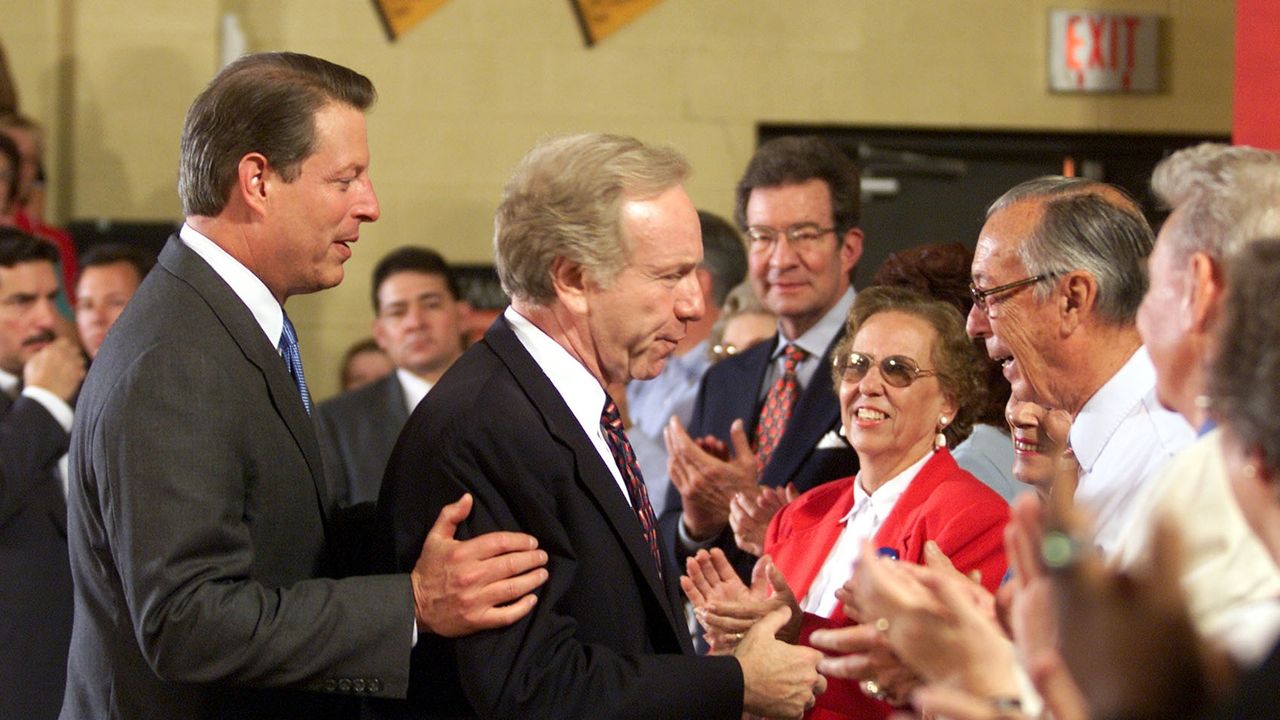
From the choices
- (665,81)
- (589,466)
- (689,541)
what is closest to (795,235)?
(689,541)

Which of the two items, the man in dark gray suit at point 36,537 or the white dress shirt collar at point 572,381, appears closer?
the white dress shirt collar at point 572,381

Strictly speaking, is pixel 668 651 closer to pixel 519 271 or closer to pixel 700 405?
pixel 519 271

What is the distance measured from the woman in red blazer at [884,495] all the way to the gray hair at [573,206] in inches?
23.7

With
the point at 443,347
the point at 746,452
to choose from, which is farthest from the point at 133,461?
the point at 443,347

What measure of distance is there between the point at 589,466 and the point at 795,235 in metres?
1.89

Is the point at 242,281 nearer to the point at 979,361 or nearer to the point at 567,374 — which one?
the point at 567,374

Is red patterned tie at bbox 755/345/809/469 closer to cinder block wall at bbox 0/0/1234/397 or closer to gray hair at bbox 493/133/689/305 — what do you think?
gray hair at bbox 493/133/689/305

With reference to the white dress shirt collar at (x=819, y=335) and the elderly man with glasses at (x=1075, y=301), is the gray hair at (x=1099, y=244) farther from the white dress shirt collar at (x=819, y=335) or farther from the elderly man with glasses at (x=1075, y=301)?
the white dress shirt collar at (x=819, y=335)

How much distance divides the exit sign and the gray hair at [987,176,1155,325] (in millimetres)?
4269

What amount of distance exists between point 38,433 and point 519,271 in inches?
80.0

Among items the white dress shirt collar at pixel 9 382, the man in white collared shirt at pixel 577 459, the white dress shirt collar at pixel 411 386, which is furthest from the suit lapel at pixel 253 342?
the white dress shirt collar at pixel 411 386

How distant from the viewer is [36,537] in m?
3.73

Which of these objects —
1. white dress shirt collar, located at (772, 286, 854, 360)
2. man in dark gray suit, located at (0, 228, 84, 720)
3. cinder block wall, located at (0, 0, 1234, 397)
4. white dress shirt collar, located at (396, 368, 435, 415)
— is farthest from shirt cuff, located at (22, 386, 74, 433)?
cinder block wall, located at (0, 0, 1234, 397)

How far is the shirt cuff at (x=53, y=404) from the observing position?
382cm
